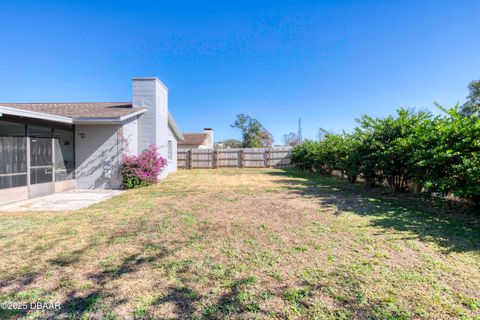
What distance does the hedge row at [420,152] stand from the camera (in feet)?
15.2

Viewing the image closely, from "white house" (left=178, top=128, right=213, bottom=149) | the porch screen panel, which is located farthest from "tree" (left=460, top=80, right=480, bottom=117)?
the porch screen panel

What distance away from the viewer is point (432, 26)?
8570 millimetres

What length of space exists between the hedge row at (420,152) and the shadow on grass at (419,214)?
1.63 ft

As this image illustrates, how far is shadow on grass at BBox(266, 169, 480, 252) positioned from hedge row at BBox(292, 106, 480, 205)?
19.6 inches

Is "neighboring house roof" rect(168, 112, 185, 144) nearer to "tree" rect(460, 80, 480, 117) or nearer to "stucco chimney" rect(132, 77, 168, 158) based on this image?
"stucco chimney" rect(132, 77, 168, 158)

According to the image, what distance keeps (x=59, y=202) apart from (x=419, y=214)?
31.4 feet

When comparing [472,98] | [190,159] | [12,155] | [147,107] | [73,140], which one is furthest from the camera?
[472,98]

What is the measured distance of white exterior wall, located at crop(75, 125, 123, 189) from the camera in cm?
873

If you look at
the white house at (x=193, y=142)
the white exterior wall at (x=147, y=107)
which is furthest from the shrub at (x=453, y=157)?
the white house at (x=193, y=142)

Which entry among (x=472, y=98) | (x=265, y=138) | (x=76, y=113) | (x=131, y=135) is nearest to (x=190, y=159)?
(x=131, y=135)

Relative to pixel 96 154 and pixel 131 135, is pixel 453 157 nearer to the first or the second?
pixel 131 135

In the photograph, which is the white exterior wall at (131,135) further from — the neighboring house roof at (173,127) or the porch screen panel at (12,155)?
the neighboring house roof at (173,127)

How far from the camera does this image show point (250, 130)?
35.6 metres

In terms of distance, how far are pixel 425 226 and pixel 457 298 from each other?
8.19ft
